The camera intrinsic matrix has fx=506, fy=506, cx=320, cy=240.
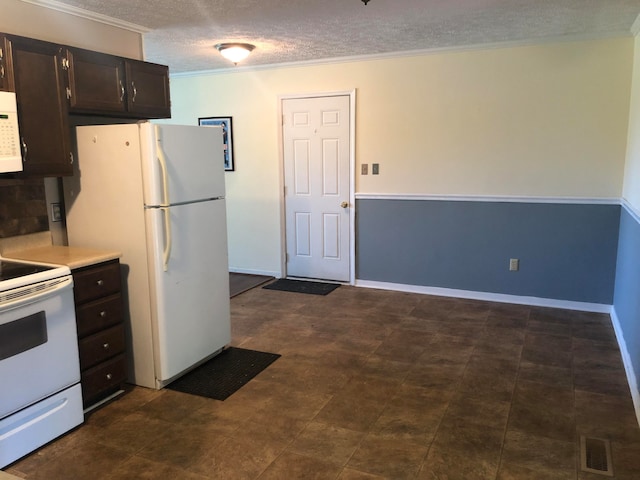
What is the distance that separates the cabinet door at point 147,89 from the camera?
3.41 m

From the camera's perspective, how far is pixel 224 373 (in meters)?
3.36

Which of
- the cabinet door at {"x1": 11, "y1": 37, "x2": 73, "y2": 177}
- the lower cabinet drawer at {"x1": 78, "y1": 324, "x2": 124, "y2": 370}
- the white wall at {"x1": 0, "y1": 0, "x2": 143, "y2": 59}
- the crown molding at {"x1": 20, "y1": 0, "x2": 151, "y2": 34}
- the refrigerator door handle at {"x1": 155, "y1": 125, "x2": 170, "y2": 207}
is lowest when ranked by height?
the lower cabinet drawer at {"x1": 78, "y1": 324, "x2": 124, "y2": 370}

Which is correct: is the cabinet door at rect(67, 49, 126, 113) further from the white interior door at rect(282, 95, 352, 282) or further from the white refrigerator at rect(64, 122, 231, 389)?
the white interior door at rect(282, 95, 352, 282)

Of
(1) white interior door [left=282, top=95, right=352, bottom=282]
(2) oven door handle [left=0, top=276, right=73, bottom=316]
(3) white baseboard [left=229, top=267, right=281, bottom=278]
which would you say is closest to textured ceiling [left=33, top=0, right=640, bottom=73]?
(1) white interior door [left=282, top=95, right=352, bottom=282]

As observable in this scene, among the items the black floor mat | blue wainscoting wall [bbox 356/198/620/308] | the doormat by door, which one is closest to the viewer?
the doormat by door

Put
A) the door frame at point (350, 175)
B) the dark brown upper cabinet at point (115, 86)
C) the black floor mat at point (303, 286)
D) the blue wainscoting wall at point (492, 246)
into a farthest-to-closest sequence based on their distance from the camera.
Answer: the black floor mat at point (303, 286)
the door frame at point (350, 175)
the blue wainscoting wall at point (492, 246)
the dark brown upper cabinet at point (115, 86)

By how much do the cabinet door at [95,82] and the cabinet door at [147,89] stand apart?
0.07 m

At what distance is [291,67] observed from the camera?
5.38m

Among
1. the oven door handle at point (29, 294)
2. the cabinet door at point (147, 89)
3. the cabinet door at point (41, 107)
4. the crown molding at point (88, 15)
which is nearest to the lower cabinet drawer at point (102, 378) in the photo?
the oven door handle at point (29, 294)

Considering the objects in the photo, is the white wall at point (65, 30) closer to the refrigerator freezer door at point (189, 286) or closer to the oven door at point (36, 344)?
the refrigerator freezer door at point (189, 286)

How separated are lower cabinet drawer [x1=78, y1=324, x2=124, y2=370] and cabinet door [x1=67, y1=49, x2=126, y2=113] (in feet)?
4.38

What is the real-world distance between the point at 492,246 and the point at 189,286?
2.94 metres

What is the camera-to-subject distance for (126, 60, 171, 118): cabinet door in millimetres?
3412

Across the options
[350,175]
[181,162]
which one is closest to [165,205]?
[181,162]
